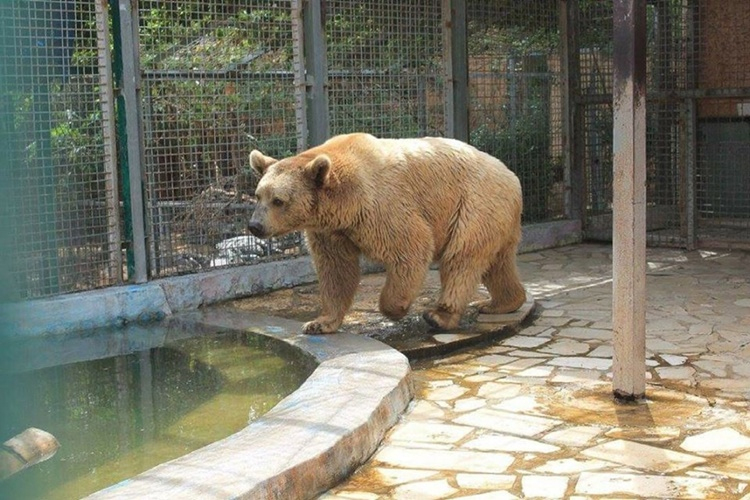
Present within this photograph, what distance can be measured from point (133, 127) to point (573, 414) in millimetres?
4526

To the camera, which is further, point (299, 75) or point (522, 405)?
point (299, 75)

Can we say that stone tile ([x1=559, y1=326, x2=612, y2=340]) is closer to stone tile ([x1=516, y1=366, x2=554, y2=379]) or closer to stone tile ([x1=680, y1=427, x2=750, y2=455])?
stone tile ([x1=516, y1=366, x2=554, y2=379])

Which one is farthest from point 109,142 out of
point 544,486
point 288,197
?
point 544,486

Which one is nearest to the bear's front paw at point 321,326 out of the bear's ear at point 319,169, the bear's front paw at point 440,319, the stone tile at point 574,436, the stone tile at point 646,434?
the bear's front paw at point 440,319

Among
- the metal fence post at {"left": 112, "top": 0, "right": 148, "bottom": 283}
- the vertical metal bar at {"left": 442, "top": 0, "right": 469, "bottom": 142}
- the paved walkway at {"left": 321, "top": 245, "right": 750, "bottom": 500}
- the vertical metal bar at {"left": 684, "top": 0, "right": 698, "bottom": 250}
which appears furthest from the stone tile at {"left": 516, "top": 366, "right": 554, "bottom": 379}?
the vertical metal bar at {"left": 684, "top": 0, "right": 698, "bottom": 250}

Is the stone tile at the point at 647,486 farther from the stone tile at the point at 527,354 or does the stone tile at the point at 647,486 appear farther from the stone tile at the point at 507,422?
the stone tile at the point at 527,354

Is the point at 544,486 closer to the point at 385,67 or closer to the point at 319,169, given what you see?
the point at 319,169

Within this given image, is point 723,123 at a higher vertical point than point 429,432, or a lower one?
higher

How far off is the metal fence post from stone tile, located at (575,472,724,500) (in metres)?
4.95

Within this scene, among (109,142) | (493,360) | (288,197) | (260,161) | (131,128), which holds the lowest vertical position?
(493,360)

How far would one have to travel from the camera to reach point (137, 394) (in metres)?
5.88

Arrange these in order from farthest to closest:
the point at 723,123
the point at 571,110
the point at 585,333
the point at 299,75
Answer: the point at 571,110
the point at 723,123
the point at 299,75
the point at 585,333

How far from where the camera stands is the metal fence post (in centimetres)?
796

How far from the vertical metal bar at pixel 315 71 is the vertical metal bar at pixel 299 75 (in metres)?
0.08
